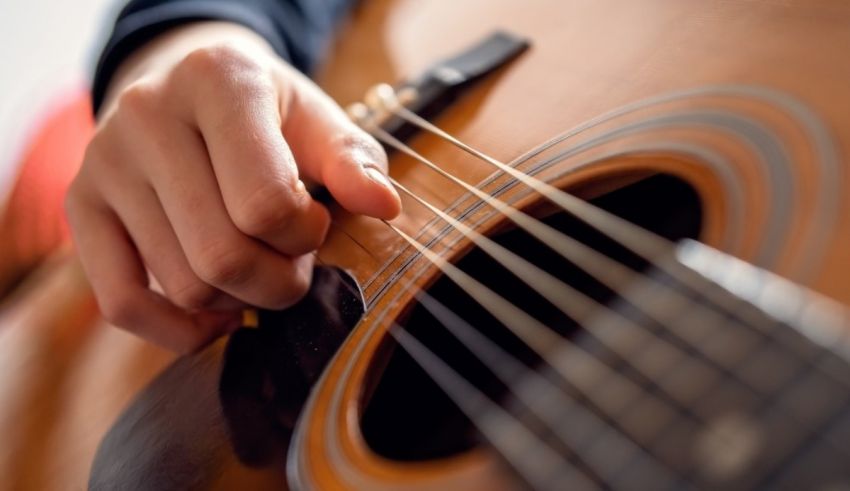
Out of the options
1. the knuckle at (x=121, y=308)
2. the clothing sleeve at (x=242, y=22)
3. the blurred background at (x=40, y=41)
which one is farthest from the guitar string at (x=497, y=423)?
the blurred background at (x=40, y=41)

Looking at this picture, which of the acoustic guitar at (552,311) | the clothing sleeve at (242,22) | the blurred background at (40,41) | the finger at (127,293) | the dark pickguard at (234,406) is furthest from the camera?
the blurred background at (40,41)

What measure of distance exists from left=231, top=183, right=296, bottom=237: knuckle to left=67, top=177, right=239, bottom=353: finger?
0.35ft

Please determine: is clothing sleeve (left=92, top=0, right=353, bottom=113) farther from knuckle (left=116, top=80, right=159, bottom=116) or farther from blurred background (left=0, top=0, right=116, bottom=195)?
blurred background (left=0, top=0, right=116, bottom=195)

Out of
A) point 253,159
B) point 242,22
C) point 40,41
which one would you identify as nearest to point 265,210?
point 253,159

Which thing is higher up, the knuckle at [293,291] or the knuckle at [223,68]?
the knuckle at [223,68]

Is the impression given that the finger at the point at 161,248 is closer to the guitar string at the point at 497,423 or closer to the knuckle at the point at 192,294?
the knuckle at the point at 192,294

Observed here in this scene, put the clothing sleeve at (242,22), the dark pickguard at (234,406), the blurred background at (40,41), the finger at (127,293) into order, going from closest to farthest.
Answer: the dark pickguard at (234,406) < the finger at (127,293) < the clothing sleeve at (242,22) < the blurred background at (40,41)

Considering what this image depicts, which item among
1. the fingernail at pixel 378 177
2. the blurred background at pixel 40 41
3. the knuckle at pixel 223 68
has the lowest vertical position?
the blurred background at pixel 40 41

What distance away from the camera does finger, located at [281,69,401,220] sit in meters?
0.44

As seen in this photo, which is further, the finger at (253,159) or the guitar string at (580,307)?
the finger at (253,159)


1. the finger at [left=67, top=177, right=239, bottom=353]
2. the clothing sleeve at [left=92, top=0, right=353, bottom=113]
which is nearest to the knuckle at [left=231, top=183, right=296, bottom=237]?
the finger at [left=67, top=177, right=239, bottom=353]

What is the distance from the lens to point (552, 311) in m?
0.41

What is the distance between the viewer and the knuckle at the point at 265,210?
422mm

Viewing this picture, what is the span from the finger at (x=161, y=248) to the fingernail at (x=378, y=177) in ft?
0.46
